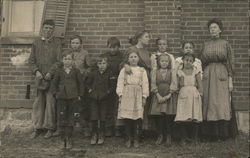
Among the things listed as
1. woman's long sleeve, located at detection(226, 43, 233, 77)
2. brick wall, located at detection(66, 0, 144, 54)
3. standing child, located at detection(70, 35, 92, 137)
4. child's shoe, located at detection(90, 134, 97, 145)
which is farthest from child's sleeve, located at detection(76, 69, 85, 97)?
woman's long sleeve, located at detection(226, 43, 233, 77)

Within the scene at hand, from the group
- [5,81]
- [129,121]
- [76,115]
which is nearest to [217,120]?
[129,121]

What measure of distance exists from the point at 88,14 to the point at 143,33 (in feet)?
4.73

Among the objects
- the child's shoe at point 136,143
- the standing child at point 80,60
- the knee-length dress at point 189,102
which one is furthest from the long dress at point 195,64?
the standing child at point 80,60

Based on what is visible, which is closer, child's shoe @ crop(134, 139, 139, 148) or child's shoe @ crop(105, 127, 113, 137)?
child's shoe @ crop(134, 139, 139, 148)

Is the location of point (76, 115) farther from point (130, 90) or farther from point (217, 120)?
point (217, 120)

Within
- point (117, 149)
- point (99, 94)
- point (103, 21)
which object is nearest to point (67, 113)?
point (99, 94)

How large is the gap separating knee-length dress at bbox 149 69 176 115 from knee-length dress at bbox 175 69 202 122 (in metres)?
0.15

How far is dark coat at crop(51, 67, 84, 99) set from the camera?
22.7 feet

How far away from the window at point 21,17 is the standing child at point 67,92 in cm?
174

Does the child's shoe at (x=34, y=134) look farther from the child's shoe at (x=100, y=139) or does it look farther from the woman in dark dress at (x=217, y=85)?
the woman in dark dress at (x=217, y=85)

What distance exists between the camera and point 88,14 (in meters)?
8.23

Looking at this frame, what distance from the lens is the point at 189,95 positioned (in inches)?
270

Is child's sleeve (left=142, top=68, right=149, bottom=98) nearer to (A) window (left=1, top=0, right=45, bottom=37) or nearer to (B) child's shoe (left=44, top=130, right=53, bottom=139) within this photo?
(B) child's shoe (left=44, top=130, right=53, bottom=139)

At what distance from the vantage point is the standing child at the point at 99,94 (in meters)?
7.10
